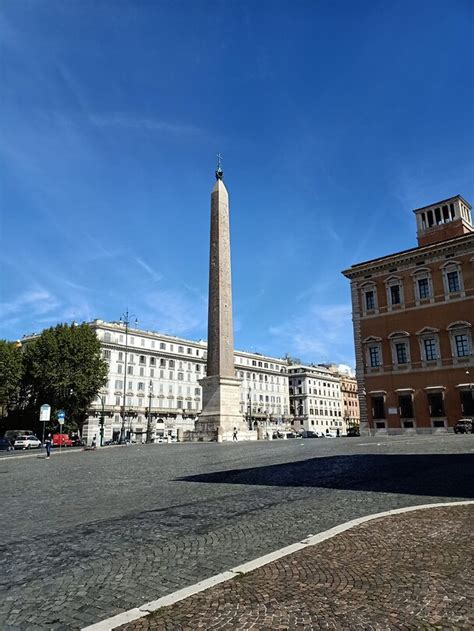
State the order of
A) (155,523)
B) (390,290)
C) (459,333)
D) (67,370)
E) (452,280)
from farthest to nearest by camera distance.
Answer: (67,370) → (390,290) → (452,280) → (459,333) → (155,523)

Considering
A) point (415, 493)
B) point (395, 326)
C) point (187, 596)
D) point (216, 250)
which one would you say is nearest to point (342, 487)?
point (415, 493)

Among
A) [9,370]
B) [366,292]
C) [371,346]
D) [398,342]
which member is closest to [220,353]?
[371,346]

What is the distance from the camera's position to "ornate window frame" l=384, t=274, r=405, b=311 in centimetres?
4159

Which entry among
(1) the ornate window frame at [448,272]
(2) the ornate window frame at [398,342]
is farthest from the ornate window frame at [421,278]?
(2) the ornate window frame at [398,342]

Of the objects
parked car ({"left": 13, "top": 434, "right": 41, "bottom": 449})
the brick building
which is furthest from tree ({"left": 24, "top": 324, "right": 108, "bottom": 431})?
the brick building

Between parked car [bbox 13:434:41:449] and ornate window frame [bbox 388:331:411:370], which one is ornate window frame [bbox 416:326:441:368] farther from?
parked car [bbox 13:434:41:449]

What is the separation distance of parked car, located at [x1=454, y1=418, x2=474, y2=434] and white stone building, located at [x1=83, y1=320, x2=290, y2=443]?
35239 millimetres

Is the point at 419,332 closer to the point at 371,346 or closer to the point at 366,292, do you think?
the point at 371,346

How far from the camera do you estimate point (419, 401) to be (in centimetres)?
3869

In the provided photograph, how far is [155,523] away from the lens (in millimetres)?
6359

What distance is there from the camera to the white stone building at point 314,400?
318 ft

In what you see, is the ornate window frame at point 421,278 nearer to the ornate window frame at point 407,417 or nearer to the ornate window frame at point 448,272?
the ornate window frame at point 448,272

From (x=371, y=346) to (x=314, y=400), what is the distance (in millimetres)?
58432

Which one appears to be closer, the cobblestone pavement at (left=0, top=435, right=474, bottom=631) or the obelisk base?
the cobblestone pavement at (left=0, top=435, right=474, bottom=631)
